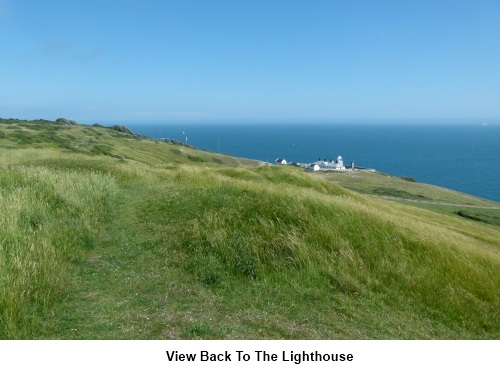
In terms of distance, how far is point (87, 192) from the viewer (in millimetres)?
15320

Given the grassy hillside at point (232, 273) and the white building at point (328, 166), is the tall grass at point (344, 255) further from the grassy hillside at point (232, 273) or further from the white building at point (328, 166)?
the white building at point (328, 166)

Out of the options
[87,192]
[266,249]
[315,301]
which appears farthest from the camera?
[87,192]

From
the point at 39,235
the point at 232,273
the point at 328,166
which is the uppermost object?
the point at 39,235

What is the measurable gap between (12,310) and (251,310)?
13.1 ft

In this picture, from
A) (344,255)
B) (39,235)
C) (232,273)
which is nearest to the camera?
(232,273)

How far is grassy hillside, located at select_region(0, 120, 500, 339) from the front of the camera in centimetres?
666

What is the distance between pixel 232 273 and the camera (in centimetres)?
897

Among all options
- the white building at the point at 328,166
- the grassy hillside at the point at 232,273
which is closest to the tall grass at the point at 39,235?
the grassy hillside at the point at 232,273

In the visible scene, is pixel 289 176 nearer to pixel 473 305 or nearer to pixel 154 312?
pixel 473 305

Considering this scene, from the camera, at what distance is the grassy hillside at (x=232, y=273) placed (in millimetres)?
6660

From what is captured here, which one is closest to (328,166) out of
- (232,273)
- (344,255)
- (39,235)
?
(344,255)

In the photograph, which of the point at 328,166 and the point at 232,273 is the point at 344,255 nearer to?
the point at 232,273

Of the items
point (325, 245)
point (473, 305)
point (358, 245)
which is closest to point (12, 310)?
point (325, 245)

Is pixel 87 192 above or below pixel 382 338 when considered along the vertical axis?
above
